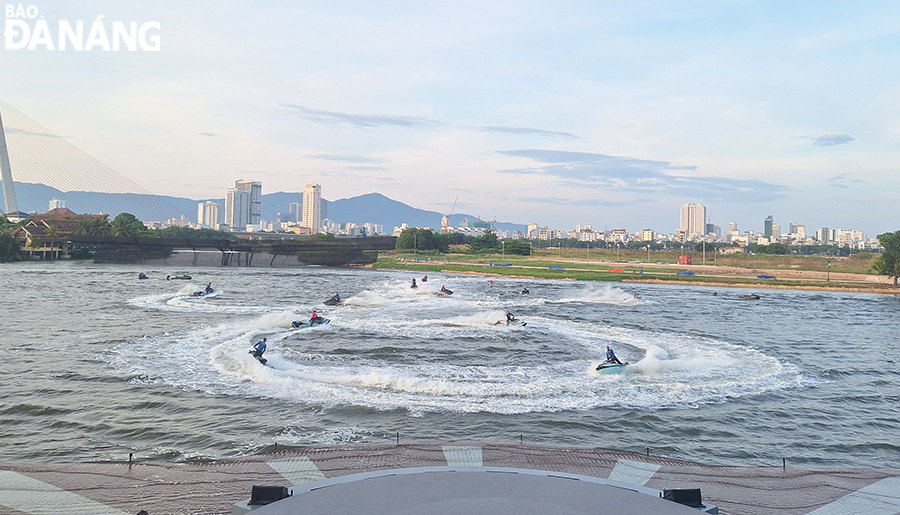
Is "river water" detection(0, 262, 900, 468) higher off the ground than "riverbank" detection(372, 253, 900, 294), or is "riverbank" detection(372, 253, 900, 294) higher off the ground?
"riverbank" detection(372, 253, 900, 294)

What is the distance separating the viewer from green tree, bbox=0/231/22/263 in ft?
332

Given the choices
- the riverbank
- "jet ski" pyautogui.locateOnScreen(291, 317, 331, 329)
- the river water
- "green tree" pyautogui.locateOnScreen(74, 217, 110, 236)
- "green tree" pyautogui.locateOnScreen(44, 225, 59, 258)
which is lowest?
the river water

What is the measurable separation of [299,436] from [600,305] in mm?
42981

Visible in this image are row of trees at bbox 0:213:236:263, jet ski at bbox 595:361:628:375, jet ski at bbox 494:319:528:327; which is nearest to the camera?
jet ski at bbox 595:361:628:375

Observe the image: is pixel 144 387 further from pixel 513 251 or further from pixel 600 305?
pixel 513 251

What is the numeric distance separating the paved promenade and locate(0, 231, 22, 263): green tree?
111262 mm

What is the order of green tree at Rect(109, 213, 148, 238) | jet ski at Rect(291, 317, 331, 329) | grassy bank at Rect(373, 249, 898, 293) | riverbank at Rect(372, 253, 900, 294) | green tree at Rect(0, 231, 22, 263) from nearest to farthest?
1. jet ski at Rect(291, 317, 331, 329)
2. riverbank at Rect(372, 253, 900, 294)
3. grassy bank at Rect(373, 249, 898, 293)
4. green tree at Rect(0, 231, 22, 263)
5. green tree at Rect(109, 213, 148, 238)

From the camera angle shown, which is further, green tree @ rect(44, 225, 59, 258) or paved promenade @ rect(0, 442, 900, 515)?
green tree @ rect(44, 225, 59, 258)

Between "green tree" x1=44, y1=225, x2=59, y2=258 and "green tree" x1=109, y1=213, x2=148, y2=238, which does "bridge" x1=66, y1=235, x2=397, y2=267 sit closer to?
"green tree" x1=44, y1=225, x2=59, y2=258

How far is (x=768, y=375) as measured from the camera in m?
26.1

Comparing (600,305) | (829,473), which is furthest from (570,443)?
(600,305)

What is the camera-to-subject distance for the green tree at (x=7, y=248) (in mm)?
101125

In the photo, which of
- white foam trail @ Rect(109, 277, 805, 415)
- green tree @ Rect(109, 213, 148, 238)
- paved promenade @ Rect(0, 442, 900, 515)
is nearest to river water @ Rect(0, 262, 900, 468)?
white foam trail @ Rect(109, 277, 805, 415)

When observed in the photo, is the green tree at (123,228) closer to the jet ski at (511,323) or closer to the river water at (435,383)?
the river water at (435,383)
